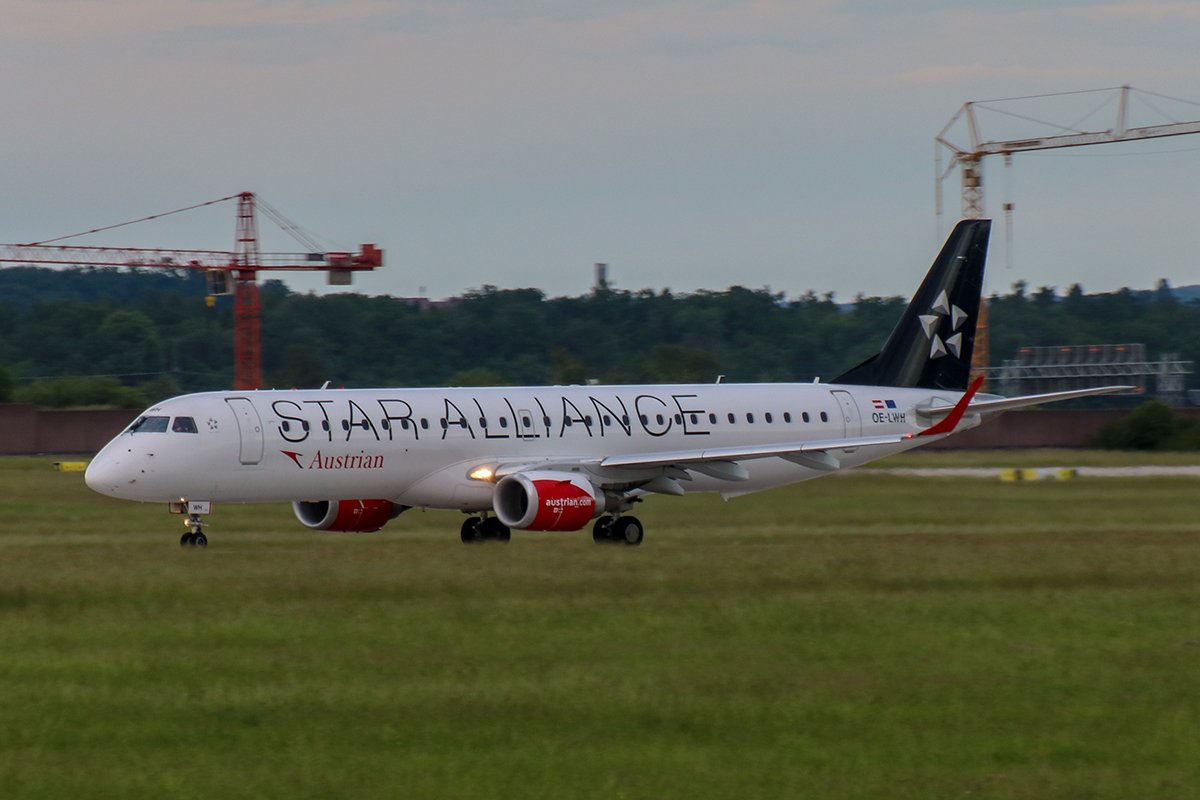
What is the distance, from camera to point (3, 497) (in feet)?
139

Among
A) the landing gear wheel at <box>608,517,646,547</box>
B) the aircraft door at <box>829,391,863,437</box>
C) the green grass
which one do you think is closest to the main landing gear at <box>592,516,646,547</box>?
the landing gear wheel at <box>608,517,646,547</box>

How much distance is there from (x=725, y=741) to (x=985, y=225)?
27446 millimetres

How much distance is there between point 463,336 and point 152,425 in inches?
3165

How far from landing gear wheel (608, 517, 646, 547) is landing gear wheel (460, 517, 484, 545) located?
2309mm

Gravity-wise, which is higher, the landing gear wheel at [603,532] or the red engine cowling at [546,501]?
the red engine cowling at [546,501]

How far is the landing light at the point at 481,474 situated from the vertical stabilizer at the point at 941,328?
379 inches

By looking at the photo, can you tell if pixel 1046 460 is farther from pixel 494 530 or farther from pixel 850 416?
pixel 494 530

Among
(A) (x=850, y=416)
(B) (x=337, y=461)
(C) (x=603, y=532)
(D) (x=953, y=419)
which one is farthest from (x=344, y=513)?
(D) (x=953, y=419)

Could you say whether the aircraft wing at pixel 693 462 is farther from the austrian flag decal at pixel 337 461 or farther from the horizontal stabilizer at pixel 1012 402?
the horizontal stabilizer at pixel 1012 402

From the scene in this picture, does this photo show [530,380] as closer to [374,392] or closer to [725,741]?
[374,392]

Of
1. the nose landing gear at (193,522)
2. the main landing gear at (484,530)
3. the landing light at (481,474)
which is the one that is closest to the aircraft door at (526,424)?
the landing light at (481,474)

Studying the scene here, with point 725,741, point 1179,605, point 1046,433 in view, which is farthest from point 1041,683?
point 1046,433

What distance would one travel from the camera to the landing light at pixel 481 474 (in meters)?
30.6

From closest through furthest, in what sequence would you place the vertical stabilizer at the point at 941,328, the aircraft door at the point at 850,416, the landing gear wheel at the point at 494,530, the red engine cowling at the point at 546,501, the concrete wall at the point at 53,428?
the red engine cowling at the point at 546,501
the landing gear wheel at the point at 494,530
the aircraft door at the point at 850,416
the vertical stabilizer at the point at 941,328
the concrete wall at the point at 53,428
